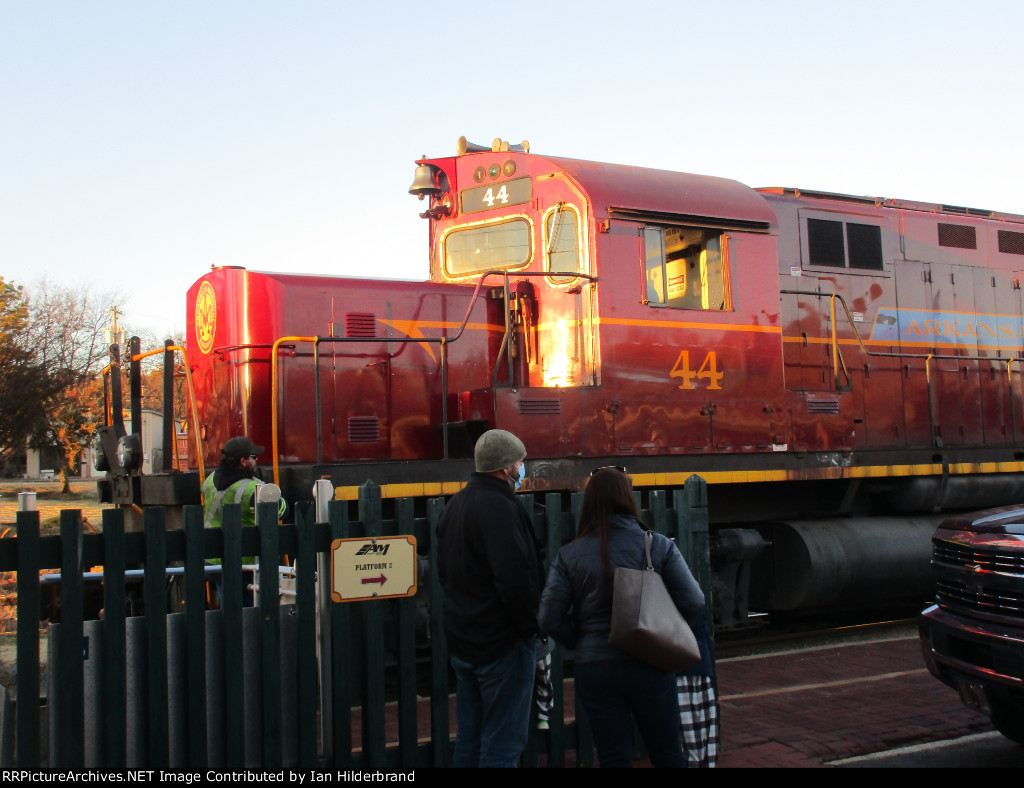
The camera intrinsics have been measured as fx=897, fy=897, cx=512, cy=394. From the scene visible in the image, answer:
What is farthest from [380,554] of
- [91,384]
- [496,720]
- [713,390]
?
[91,384]

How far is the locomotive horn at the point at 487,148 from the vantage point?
831 centimetres

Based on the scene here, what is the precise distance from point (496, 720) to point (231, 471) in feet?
9.39

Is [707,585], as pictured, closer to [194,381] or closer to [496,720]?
[496,720]

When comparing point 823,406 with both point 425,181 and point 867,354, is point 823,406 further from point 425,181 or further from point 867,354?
point 425,181

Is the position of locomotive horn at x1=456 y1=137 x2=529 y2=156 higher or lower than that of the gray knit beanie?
higher

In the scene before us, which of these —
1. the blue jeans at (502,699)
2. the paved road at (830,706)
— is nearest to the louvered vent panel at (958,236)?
the paved road at (830,706)

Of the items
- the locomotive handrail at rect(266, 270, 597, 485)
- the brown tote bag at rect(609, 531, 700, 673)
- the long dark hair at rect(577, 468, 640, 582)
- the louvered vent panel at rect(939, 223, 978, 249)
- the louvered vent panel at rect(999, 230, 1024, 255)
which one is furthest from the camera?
the louvered vent panel at rect(999, 230, 1024, 255)

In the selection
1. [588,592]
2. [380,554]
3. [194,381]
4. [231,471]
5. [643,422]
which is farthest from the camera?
[194,381]

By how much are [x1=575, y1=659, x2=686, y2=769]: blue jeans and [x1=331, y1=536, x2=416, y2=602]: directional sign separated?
1.07m

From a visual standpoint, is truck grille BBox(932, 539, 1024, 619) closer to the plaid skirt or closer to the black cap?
the plaid skirt

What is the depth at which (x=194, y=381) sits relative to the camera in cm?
789

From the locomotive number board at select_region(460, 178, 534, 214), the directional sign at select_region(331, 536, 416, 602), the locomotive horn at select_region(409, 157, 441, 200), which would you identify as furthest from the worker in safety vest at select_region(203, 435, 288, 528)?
the locomotive horn at select_region(409, 157, 441, 200)

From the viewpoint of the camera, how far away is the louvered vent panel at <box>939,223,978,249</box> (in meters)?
9.88

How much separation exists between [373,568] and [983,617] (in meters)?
3.12
